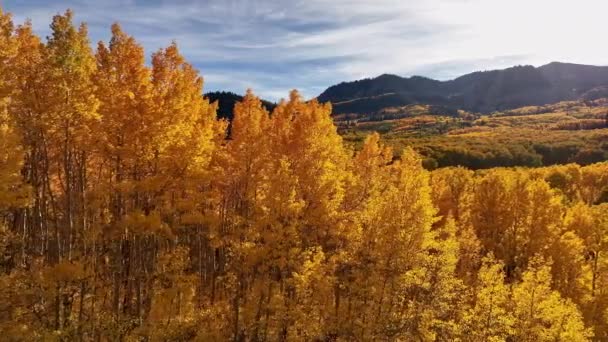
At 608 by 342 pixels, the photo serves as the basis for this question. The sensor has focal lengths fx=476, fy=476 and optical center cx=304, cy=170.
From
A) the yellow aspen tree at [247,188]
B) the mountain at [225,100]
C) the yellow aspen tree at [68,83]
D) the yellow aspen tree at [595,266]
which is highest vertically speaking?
the mountain at [225,100]

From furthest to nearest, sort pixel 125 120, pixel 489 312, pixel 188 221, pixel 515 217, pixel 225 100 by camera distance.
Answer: pixel 225 100 < pixel 515 217 < pixel 489 312 < pixel 188 221 < pixel 125 120

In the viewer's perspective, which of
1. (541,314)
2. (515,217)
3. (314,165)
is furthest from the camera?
(515,217)

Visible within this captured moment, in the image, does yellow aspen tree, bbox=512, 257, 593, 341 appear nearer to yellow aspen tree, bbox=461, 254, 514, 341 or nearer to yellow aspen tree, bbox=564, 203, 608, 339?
yellow aspen tree, bbox=461, 254, 514, 341

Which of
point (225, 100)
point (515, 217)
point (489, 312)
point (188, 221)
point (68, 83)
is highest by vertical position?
point (225, 100)

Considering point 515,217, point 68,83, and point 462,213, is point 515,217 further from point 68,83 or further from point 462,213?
point 68,83

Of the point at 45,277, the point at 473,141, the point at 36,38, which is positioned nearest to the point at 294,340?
the point at 45,277

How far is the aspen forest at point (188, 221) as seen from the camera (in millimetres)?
22664

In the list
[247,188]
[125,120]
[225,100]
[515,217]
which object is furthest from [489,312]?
[225,100]

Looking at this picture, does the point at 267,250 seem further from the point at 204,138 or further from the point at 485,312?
the point at 485,312

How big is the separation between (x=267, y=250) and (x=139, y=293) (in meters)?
7.08

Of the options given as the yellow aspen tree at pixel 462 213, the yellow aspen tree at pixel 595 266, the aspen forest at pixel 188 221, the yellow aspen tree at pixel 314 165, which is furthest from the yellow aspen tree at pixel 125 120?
the yellow aspen tree at pixel 595 266

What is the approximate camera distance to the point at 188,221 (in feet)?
88.7

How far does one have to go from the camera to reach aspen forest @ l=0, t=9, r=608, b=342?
22664 millimetres

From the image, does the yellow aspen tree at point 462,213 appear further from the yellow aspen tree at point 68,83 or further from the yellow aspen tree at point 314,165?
the yellow aspen tree at point 68,83
